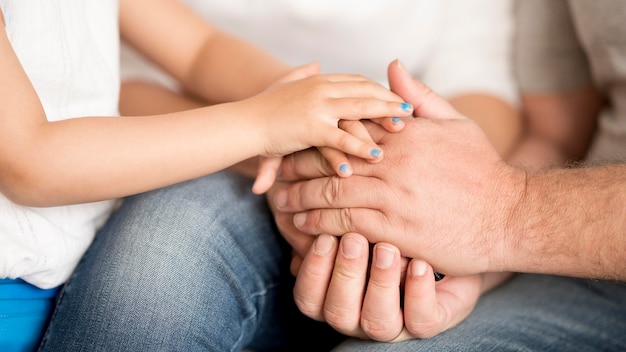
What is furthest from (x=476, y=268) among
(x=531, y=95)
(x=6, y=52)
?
(x=6, y=52)

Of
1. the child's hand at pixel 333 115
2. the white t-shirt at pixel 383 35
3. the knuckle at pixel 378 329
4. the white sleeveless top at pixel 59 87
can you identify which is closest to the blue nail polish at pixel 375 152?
the child's hand at pixel 333 115

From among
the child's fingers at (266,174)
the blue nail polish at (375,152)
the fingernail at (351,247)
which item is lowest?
the fingernail at (351,247)

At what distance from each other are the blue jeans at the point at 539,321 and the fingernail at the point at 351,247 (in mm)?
135

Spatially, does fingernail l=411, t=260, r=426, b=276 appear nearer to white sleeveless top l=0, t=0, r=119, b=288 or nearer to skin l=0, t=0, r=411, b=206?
skin l=0, t=0, r=411, b=206

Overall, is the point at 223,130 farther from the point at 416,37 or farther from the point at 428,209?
the point at 416,37

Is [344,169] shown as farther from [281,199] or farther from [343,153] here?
[281,199]

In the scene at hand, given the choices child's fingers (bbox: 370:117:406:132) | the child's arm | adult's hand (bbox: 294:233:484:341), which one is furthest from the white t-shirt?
adult's hand (bbox: 294:233:484:341)

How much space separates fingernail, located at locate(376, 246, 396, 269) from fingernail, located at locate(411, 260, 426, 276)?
3 centimetres

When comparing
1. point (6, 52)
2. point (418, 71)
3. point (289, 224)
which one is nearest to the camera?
point (6, 52)

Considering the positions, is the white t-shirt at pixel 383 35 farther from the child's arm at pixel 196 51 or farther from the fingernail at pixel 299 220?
the fingernail at pixel 299 220

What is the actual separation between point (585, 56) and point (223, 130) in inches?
31.0

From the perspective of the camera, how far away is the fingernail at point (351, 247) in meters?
0.90

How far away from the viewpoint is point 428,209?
3.02 feet

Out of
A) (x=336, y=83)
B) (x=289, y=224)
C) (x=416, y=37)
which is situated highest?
(x=336, y=83)
